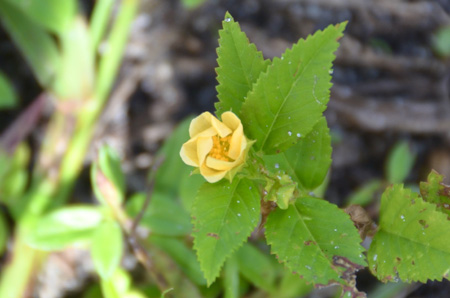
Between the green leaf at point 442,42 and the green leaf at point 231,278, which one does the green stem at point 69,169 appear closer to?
the green leaf at point 231,278

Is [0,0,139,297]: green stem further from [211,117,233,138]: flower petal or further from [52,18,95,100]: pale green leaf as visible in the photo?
[211,117,233,138]: flower petal

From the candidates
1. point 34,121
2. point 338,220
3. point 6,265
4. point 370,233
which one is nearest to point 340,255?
point 338,220

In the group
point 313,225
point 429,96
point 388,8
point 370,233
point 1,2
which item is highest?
point 1,2

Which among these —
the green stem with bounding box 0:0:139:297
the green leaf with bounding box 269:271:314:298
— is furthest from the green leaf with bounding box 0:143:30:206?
the green leaf with bounding box 269:271:314:298

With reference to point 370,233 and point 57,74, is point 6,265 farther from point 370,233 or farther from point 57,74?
point 370,233

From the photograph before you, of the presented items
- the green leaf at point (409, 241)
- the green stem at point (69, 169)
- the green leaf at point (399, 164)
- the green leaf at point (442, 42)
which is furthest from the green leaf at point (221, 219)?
the green leaf at point (442, 42)

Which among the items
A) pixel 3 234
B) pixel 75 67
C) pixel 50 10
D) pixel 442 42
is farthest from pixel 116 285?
pixel 442 42
